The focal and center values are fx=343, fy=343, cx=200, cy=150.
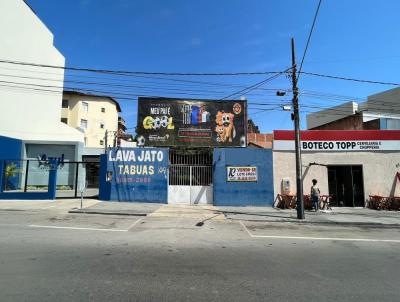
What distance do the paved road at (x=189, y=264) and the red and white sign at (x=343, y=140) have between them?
9.17 m

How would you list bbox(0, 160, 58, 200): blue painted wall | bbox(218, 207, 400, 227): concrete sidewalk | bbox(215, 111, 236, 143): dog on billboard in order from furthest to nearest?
bbox(215, 111, 236, 143): dog on billboard, bbox(0, 160, 58, 200): blue painted wall, bbox(218, 207, 400, 227): concrete sidewalk

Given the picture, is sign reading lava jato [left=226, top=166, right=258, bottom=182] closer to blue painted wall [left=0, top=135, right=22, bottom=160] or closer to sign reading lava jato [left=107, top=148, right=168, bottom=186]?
sign reading lava jato [left=107, top=148, right=168, bottom=186]

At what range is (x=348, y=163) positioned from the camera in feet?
70.1

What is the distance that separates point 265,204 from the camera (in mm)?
20734

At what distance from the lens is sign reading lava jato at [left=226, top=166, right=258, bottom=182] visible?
68.6 feet

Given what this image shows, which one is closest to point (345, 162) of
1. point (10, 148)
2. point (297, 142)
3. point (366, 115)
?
point (297, 142)

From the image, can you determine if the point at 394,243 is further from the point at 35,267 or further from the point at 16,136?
the point at 16,136

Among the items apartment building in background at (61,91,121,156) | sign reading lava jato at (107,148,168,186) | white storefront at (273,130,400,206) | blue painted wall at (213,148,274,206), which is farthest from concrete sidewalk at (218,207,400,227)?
apartment building in background at (61,91,121,156)

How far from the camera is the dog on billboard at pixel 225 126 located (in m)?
23.1

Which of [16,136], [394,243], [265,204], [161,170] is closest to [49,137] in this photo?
[16,136]

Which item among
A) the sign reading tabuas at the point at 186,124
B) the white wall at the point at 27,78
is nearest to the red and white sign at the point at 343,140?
the sign reading tabuas at the point at 186,124

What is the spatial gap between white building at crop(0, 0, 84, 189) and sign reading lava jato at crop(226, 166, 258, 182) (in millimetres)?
16635

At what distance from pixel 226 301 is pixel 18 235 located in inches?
296

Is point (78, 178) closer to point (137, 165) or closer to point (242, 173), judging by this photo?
point (137, 165)
